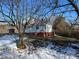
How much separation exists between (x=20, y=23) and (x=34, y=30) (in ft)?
59.7

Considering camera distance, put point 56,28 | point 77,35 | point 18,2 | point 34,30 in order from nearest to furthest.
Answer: point 18,2
point 77,35
point 34,30
point 56,28

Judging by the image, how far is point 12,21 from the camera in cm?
1490

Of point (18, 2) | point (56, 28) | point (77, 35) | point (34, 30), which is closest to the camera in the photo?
point (18, 2)

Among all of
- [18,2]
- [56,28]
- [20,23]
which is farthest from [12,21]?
[56,28]

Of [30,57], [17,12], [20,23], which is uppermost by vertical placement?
[17,12]

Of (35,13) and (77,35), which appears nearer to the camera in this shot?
(35,13)

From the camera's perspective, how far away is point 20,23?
14.8m

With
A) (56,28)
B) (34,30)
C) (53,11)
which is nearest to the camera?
(53,11)

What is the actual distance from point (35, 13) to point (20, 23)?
5.29 feet

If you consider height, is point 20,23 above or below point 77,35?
above

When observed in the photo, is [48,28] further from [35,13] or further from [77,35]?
[35,13]

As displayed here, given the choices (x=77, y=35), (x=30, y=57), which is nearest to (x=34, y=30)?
(x=77, y=35)

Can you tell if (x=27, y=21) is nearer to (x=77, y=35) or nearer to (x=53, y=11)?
(x=53, y=11)

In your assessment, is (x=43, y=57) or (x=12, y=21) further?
(x=12, y=21)
